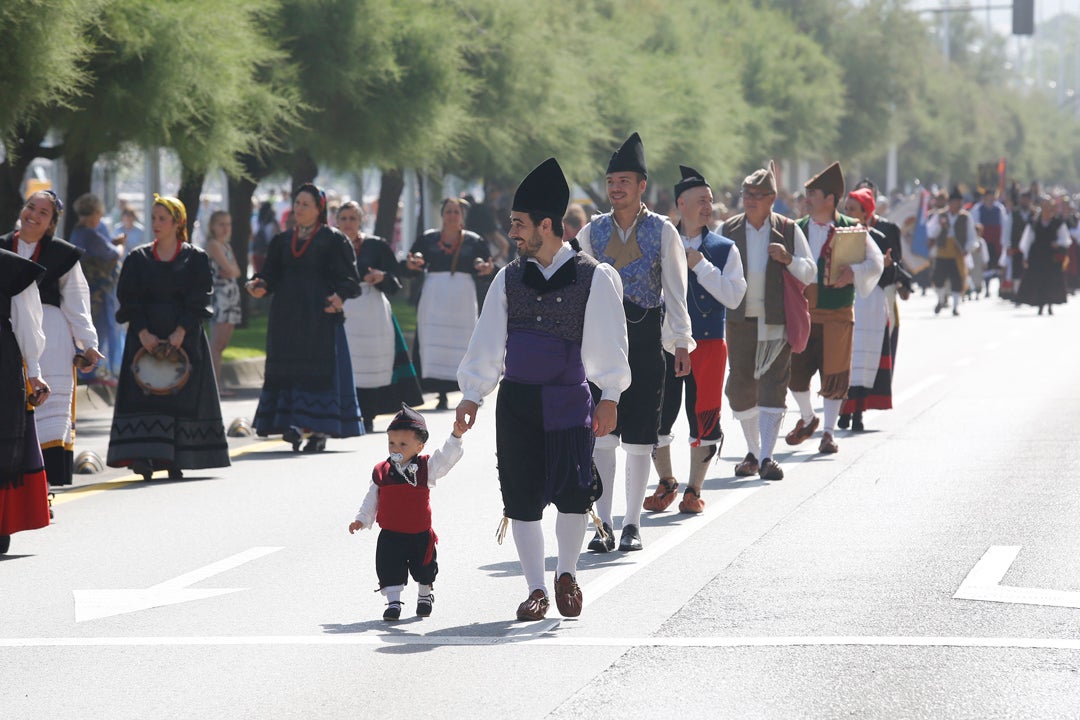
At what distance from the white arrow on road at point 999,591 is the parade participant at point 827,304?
16.4 feet

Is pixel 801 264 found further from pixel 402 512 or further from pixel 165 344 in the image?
pixel 402 512

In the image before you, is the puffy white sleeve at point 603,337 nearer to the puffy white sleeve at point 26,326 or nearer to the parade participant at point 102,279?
the puffy white sleeve at point 26,326

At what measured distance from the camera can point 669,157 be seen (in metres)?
45.4

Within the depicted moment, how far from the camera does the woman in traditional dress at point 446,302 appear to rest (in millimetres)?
17922

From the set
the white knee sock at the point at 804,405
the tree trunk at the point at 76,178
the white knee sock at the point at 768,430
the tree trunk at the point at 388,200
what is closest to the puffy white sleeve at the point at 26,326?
the white knee sock at the point at 768,430

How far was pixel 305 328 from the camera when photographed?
14.3 metres

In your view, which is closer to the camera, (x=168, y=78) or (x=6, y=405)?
(x=6, y=405)

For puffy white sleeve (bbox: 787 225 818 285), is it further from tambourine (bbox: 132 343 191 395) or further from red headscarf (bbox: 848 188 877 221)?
tambourine (bbox: 132 343 191 395)

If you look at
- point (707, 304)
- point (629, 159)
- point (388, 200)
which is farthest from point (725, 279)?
point (388, 200)

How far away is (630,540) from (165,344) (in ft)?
13.3

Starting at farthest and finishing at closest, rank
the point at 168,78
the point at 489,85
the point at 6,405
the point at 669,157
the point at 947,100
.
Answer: the point at 947,100 → the point at 669,157 → the point at 489,85 → the point at 168,78 → the point at 6,405

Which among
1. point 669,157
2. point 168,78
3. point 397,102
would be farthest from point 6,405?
point 669,157

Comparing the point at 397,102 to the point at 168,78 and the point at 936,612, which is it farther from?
the point at 936,612

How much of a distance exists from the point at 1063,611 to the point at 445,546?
Result: 10.5ft
